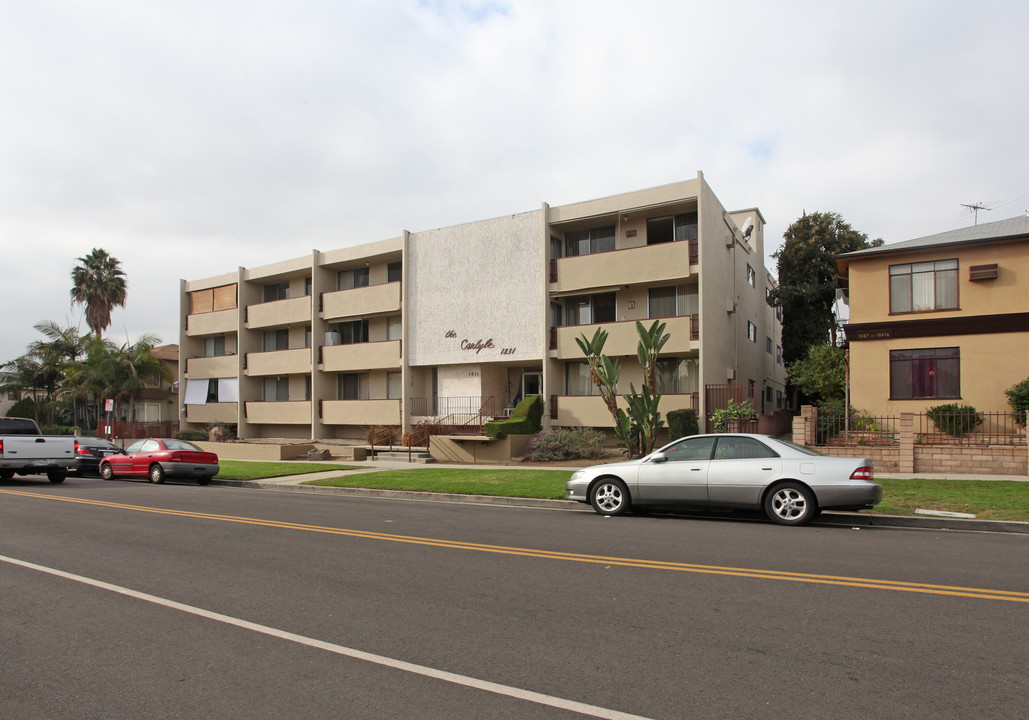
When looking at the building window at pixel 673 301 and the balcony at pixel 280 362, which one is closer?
the building window at pixel 673 301

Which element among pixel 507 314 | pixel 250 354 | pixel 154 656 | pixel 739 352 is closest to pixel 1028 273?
pixel 739 352

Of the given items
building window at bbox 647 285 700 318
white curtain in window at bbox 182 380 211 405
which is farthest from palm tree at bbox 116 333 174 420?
building window at bbox 647 285 700 318

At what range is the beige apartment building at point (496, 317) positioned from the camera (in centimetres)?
2630

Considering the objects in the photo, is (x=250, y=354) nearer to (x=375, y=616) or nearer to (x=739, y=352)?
(x=739, y=352)

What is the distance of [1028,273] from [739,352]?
39.5 ft

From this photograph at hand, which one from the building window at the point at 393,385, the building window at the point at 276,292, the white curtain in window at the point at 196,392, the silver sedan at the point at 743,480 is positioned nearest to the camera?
the silver sedan at the point at 743,480

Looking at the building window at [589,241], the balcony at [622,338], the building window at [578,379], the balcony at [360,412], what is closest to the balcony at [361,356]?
the balcony at [360,412]

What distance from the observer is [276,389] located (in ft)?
128

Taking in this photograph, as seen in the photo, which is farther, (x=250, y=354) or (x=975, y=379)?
(x=250, y=354)

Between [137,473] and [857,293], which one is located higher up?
[857,293]

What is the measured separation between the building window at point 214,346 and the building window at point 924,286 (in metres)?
34.9

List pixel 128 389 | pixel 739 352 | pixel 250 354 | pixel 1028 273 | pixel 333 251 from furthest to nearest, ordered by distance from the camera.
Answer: pixel 128 389
pixel 250 354
pixel 333 251
pixel 739 352
pixel 1028 273

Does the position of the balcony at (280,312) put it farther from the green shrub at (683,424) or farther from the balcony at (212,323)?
the green shrub at (683,424)

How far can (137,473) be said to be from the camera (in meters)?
21.5
